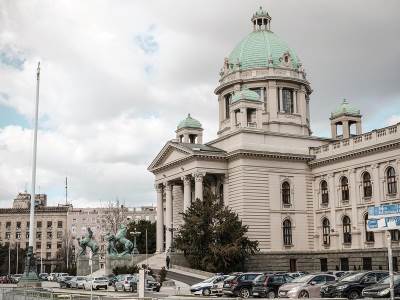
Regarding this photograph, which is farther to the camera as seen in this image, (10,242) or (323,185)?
(10,242)

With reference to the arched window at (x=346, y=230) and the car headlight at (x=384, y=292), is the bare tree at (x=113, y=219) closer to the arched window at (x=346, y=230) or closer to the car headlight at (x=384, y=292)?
the arched window at (x=346, y=230)

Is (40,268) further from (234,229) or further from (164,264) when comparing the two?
(234,229)

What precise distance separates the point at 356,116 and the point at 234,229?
86.7 feet

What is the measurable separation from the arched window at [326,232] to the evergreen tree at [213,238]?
11.2 meters

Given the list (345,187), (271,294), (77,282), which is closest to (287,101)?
(345,187)

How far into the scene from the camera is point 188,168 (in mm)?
73312

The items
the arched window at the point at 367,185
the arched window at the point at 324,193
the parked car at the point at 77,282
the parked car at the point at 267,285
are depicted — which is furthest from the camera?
the arched window at the point at 324,193

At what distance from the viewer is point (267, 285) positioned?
40875 millimetres

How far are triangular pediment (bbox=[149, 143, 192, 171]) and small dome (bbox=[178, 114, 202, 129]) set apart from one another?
25.6 ft

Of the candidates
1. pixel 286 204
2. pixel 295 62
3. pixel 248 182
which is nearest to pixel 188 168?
pixel 248 182

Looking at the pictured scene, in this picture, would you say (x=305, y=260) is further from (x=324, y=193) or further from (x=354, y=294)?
(x=354, y=294)

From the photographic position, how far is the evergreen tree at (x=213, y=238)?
206 ft

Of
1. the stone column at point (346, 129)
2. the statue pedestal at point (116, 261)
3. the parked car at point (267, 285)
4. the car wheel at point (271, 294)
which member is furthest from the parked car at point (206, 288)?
the stone column at point (346, 129)

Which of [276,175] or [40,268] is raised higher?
[276,175]
